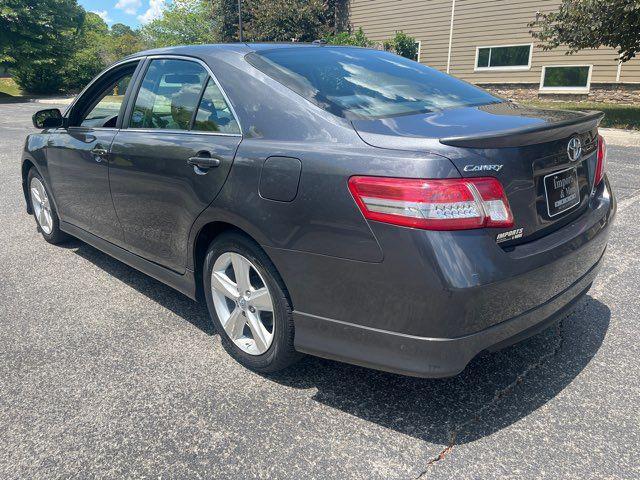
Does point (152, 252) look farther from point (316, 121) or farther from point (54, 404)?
point (316, 121)

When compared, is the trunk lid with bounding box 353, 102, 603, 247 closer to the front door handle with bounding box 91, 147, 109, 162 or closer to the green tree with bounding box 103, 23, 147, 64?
the front door handle with bounding box 91, 147, 109, 162

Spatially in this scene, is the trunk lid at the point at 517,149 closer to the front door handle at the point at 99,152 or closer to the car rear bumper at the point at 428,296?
the car rear bumper at the point at 428,296

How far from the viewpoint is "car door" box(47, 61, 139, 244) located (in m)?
3.58

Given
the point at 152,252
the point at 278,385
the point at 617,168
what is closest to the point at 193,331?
the point at 152,252

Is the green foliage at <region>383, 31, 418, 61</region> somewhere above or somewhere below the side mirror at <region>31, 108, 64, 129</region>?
above

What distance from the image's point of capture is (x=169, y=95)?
3.16 metres

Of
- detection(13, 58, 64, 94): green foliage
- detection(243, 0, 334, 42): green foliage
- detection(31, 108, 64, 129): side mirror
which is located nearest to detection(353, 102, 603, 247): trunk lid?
detection(31, 108, 64, 129): side mirror

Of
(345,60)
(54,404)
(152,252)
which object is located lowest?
(54,404)

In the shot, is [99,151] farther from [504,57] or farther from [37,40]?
[37,40]

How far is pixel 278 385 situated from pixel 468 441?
37.6 inches

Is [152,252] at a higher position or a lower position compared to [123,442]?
higher

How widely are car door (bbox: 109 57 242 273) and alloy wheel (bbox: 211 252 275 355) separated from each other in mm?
312

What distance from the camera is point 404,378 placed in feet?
8.75

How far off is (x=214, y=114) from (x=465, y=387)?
1.91 meters
